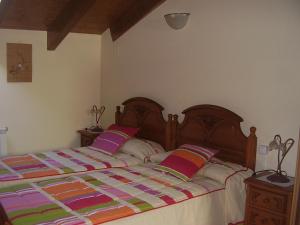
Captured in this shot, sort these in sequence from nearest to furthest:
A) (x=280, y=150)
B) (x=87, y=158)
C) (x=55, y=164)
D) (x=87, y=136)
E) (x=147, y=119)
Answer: (x=280, y=150) < (x=55, y=164) < (x=87, y=158) < (x=147, y=119) < (x=87, y=136)

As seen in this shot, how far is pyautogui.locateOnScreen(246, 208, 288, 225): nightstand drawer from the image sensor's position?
271 centimetres

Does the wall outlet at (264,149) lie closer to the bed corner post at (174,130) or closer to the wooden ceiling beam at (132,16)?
the bed corner post at (174,130)

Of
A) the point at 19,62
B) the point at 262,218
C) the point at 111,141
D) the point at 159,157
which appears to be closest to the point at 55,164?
→ the point at 111,141

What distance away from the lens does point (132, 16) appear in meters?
4.48

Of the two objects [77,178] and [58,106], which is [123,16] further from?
[77,178]

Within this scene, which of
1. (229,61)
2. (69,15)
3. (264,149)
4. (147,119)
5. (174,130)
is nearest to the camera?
(264,149)

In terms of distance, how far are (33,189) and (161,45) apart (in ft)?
7.34

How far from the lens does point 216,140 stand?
3557 millimetres

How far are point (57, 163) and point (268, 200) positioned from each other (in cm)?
208

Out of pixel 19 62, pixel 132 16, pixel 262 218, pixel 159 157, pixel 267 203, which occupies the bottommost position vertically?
pixel 262 218

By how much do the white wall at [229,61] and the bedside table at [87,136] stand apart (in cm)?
79

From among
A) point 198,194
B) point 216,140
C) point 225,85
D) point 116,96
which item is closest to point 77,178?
point 198,194

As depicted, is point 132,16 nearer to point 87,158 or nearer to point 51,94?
point 51,94

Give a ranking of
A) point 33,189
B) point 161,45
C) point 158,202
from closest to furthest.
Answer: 1. point 158,202
2. point 33,189
3. point 161,45
